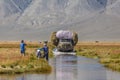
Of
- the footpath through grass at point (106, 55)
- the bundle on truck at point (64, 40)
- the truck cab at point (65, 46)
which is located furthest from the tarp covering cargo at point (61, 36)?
the truck cab at point (65, 46)

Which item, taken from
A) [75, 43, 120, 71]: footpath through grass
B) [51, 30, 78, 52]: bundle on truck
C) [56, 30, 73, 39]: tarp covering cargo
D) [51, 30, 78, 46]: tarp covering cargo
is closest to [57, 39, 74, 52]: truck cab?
[51, 30, 78, 52]: bundle on truck

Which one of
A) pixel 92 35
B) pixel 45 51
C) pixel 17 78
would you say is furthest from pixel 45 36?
pixel 17 78

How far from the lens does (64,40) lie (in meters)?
→ 78.6

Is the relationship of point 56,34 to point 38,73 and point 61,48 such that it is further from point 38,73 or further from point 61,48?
point 38,73

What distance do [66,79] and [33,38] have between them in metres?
164

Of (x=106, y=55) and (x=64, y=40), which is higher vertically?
(x=64, y=40)

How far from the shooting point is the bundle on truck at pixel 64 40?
74.2 m

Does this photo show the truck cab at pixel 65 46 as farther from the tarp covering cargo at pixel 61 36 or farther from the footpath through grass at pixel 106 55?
the tarp covering cargo at pixel 61 36

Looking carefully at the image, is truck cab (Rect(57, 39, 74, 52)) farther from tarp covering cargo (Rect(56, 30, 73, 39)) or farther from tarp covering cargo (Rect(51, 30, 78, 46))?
tarp covering cargo (Rect(51, 30, 78, 46))

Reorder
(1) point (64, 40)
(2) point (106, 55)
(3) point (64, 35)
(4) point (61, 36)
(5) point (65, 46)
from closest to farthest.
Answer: (2) point (106, 55) < (5) point (65, 46) < (1) point (64, 40) < (3) point (64, 35) < (4) point (61, 36)

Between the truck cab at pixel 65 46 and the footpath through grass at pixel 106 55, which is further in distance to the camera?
the truck cab at pixel 65 46

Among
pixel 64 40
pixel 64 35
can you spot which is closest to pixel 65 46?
pixel 64 40

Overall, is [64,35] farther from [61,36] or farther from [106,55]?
[106,55]

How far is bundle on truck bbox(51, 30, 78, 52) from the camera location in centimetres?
7419
